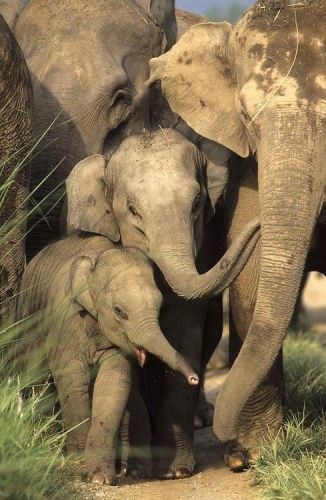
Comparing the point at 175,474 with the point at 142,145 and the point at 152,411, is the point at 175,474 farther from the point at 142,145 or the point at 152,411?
the point at 142,145

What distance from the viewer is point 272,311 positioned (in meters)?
6.53

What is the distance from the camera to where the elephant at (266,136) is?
6.54m

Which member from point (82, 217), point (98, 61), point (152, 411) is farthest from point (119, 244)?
point (98, 61)

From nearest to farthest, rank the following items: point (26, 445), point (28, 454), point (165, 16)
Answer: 1. point (28, 454)
2. point (26, 445)
3. point (165, 16)

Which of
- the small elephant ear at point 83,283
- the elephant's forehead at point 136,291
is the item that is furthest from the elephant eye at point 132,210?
the elephant's forehead at point 136,291

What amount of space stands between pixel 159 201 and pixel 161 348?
866 millimetres

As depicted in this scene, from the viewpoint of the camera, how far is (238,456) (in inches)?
297

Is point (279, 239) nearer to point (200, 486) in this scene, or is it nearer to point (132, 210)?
point (132, 210)

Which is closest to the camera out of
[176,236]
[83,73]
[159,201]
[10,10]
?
[176,236]

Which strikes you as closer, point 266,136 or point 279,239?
point 279,239

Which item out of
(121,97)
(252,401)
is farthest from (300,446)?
(121,97)

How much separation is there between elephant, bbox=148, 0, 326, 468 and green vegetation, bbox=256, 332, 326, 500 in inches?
12.2

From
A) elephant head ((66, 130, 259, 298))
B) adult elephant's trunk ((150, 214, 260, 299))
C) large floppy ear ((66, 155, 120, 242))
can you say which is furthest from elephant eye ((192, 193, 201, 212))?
large floppy ear ((66, 155, 120, 242))

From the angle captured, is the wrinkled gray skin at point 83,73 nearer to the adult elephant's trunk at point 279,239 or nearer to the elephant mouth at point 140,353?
the elephant mouth at point 140,353
